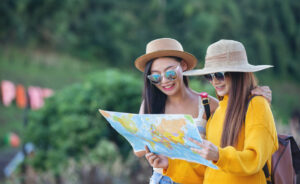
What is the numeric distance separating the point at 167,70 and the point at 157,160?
1.78 feet

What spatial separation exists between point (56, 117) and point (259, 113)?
4529 mm

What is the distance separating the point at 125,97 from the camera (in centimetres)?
507

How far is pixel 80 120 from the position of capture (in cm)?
481

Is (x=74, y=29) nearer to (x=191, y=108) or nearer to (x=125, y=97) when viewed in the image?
(x=125, y=97)

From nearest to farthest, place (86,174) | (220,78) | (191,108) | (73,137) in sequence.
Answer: (220,78) < (191,108) < (86,174) < (73,137)

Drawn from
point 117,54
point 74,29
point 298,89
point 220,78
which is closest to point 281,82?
point 298,89

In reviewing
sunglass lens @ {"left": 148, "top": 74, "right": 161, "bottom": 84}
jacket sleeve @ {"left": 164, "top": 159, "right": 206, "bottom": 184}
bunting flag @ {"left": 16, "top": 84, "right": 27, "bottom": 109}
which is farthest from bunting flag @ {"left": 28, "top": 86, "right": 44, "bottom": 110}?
jacket sleeve @ {"left": 164, "top": 159, "right": 206, "bottom": 184}

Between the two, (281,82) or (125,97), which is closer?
(125,97)

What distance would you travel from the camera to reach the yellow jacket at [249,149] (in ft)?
4.24

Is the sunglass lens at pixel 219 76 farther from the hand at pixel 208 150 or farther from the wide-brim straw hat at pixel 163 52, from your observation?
the wide-brim straw hat at pixel 163 52

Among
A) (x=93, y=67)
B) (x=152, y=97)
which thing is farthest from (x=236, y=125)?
(x=93, y=67)

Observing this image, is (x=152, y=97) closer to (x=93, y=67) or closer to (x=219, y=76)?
(x=219, y=76)

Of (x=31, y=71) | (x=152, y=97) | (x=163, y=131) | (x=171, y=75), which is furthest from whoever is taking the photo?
(x=31, y=71)

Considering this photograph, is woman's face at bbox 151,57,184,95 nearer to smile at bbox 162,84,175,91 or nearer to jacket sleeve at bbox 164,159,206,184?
smile at bbox 162,84,175,91
